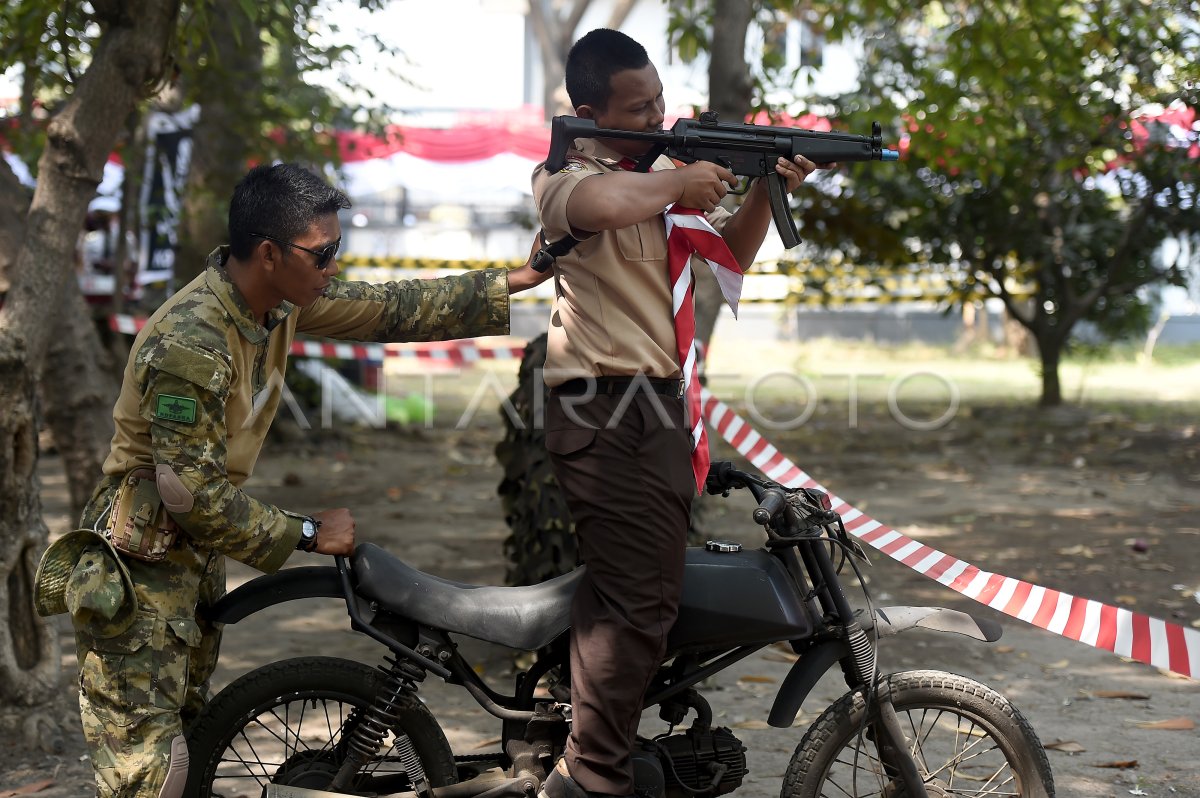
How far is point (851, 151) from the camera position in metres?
2.98

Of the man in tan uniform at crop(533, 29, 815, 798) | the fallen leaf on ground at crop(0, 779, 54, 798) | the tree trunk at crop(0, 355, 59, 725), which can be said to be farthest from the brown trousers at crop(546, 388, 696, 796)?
the tree trunk at crop(0, 355, 59, 725)

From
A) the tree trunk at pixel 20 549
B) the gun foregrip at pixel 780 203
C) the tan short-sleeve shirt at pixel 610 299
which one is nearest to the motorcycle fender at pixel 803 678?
the tan short-sleeve shirt at pixel 610 299

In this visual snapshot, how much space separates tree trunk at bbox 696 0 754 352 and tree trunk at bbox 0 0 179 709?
3.35 m

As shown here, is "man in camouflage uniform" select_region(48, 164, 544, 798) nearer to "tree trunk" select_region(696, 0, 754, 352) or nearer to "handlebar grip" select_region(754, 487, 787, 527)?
"handlebar grip" select_region(754, 487, 787, 527)

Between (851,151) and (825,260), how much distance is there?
1046 centimetres

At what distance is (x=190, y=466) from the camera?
277 cm

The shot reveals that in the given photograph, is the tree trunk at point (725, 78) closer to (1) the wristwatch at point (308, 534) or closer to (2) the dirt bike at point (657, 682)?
(2) the dirt bike at point (657, 682)

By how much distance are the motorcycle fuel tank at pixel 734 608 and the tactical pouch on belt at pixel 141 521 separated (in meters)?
1.19

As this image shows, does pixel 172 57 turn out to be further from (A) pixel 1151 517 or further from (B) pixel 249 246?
(A) pixel 1151 517

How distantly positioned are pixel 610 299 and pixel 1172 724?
2.85 metres

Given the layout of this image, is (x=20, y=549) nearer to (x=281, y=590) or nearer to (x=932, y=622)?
(x=281, y=590)

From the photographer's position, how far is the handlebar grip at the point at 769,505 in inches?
113

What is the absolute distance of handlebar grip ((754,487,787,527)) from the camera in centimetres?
286

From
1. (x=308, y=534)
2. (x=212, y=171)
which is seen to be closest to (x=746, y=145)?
(x=308, y=534)
